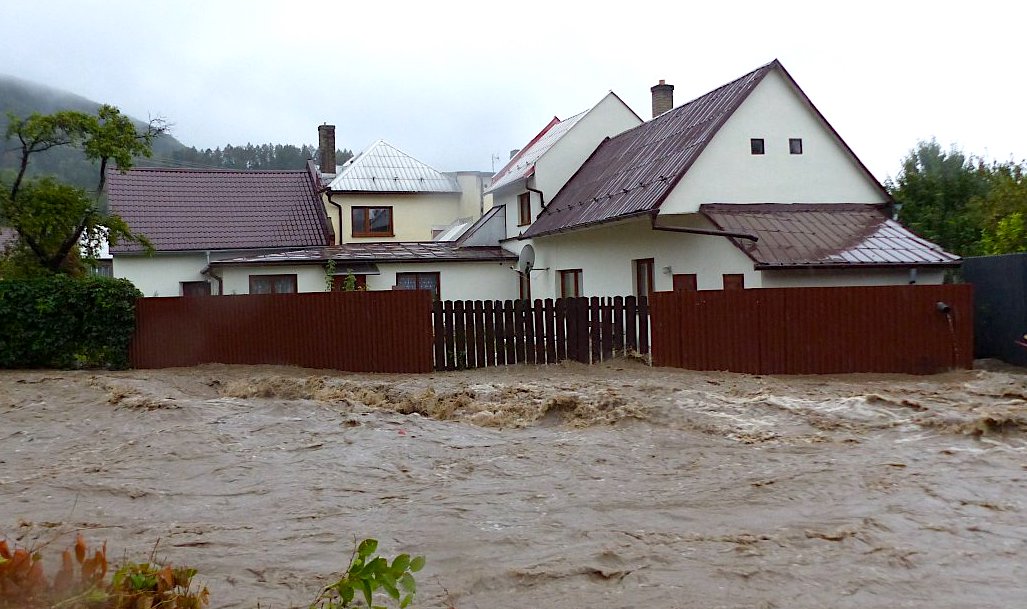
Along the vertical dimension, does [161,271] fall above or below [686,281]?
above

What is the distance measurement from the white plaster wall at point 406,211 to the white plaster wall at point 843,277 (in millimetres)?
20300

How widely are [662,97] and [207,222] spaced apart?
1663 cm

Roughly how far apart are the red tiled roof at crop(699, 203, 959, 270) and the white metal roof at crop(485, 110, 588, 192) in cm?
1036

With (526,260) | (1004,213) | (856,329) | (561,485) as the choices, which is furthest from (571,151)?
(561,485)

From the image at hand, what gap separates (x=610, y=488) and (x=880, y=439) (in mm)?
3926

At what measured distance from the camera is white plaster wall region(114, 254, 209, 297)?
2988cm

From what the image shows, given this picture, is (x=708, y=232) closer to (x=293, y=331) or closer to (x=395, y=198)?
(x=293, y=331)

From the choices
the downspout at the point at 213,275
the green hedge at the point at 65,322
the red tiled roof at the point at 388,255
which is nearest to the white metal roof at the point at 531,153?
the red tiled roof at the point at 388,255

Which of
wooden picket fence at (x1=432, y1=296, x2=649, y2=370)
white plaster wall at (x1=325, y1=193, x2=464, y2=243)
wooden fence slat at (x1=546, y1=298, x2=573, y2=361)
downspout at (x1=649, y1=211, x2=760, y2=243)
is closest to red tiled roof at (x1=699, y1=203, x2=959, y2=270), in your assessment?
downspout at (x1=649, y1=211, x2=760, y2=243)

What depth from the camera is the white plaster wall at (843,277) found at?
58.7 ft

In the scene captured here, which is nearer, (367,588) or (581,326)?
(367,588)

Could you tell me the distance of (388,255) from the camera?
92.1 feet

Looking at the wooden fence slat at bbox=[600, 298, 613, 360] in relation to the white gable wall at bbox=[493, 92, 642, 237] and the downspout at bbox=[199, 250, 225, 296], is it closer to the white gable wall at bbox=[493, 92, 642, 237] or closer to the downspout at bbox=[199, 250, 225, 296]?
the white gable wall at bbox=[493, 92, 642, 237]

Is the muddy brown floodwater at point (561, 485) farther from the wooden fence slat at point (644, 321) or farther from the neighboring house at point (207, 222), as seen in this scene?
the neighboring house at point (207, 222)
